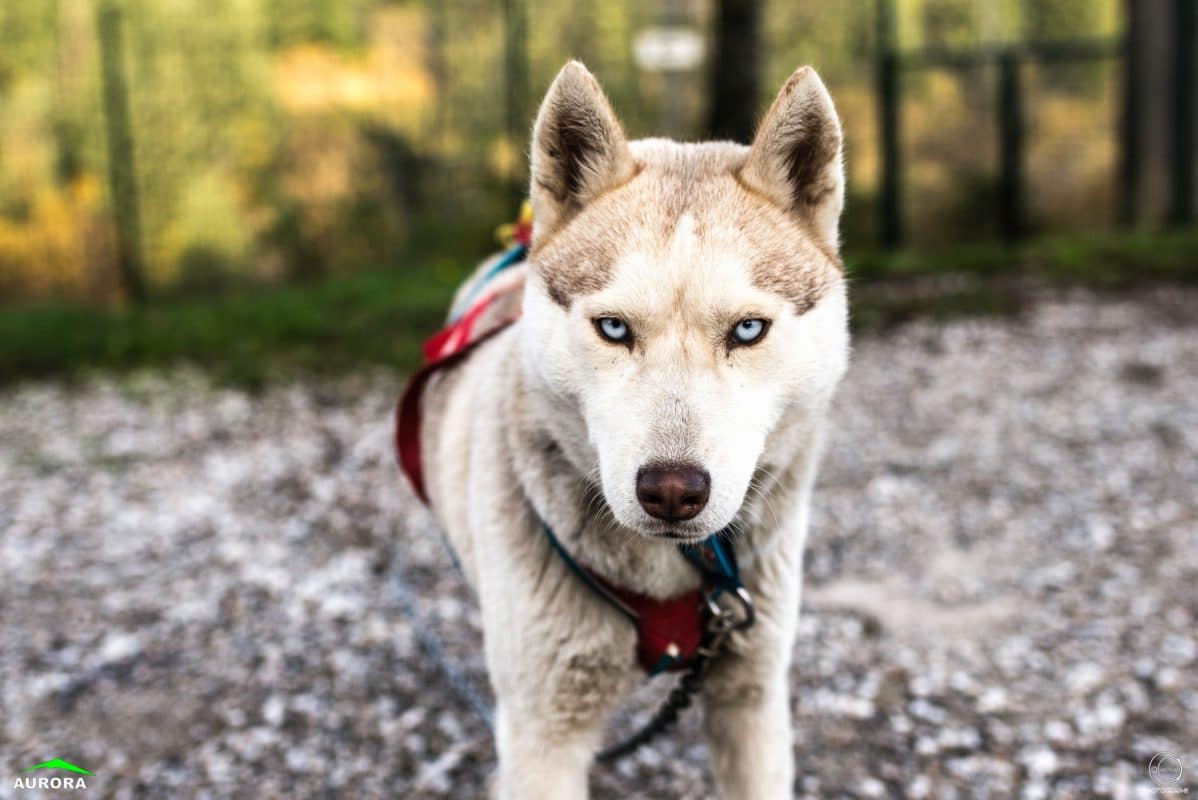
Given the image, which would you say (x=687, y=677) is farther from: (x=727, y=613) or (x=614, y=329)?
(x=614, y=329)

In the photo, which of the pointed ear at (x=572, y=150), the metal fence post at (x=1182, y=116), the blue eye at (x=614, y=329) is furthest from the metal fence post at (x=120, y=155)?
the metal fence post at (x=1182, y=116)

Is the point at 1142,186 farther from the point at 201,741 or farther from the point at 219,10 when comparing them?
the point at 201,741

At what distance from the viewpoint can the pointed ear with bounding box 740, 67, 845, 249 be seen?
7.68 feet

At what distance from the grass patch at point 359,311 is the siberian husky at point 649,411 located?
21.1 feet

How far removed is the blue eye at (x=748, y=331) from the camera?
2.21 m

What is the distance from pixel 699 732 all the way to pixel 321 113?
388 inches

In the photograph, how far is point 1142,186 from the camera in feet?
38.9

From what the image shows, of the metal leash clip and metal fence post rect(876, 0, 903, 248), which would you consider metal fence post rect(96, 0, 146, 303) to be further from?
the metal leash clip

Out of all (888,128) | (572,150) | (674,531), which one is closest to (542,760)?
(674,531)

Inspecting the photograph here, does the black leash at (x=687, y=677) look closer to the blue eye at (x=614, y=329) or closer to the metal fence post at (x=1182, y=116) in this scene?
the blue eye at (x=614, y=329)

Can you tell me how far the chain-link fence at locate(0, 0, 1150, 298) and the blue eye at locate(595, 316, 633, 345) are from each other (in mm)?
9281

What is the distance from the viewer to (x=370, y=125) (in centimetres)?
1207

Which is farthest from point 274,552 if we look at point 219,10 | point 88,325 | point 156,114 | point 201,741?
point 219,10

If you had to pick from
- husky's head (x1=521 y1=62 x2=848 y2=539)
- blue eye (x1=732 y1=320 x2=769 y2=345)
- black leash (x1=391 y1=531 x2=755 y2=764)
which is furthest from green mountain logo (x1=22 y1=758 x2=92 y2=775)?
blue eye (x1=732 y1=320 x2=769 y2=345)
